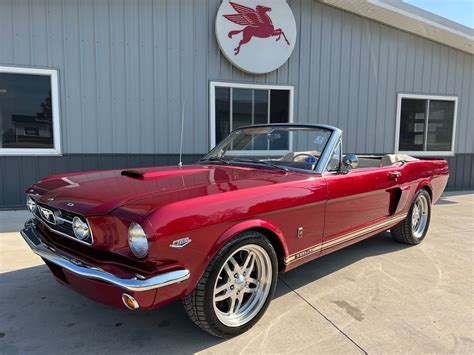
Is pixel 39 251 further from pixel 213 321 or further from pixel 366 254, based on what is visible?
pixel 366 254

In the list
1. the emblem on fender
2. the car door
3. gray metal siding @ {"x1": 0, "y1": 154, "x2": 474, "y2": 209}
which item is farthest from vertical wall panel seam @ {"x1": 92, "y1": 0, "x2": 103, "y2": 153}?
the emblem on fender

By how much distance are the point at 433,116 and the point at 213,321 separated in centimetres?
938

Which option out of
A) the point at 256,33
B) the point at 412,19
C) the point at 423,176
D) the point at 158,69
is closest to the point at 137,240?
the point at 423,176

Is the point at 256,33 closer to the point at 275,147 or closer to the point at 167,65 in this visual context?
the point at 167,65

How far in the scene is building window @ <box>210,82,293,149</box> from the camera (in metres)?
7.21

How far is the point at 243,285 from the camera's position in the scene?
8.34ft

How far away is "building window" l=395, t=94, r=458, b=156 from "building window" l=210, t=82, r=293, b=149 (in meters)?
3.38

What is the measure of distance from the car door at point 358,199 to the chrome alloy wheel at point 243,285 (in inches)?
29.5

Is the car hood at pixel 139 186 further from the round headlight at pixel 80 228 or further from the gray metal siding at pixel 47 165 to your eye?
the gray metal siding at pixel 47 165

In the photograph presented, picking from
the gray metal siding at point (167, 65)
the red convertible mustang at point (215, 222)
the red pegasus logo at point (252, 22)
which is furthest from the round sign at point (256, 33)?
the red convertible mustang at point (215, 222)

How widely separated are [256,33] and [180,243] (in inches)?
245

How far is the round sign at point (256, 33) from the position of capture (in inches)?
274

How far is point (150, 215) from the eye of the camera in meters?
1.91

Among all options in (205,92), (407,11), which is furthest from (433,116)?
(205,92)
